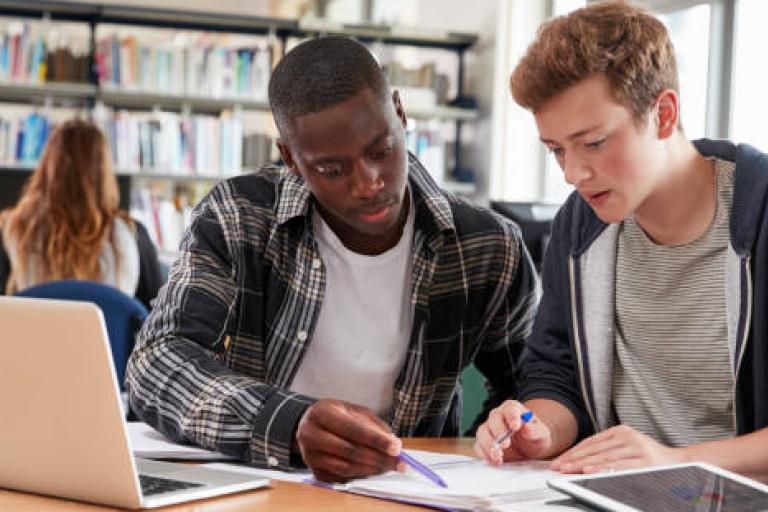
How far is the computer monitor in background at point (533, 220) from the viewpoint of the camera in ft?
6.99

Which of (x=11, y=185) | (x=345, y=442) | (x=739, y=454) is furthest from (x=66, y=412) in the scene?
(x=11, y=185)

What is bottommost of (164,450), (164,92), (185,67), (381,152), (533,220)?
(164,450)

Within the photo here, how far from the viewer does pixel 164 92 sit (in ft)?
19.4

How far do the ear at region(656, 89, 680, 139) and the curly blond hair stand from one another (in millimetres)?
11

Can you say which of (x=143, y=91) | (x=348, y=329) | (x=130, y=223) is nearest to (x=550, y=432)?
(x=348, y=329)

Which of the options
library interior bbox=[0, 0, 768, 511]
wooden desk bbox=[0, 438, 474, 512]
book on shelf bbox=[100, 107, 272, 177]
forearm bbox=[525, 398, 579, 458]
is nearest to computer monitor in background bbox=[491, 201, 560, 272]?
library interior bbox=[0, 0, 768, 511]

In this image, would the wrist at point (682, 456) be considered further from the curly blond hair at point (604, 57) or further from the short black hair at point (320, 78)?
the short black hair at point (320, 78)

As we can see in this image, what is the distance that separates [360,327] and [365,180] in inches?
12.1

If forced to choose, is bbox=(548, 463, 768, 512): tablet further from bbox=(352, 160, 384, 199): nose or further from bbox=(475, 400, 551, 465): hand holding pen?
bbox=(352, 160, 384, 199): nose

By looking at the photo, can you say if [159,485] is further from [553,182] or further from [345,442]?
[553,182]

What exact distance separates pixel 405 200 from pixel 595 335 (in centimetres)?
38

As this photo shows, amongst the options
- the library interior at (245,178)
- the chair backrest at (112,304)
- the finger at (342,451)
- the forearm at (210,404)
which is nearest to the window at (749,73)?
the library interior at (245,178)

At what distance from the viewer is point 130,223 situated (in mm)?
3672

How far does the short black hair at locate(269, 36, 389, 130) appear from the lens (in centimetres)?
162
